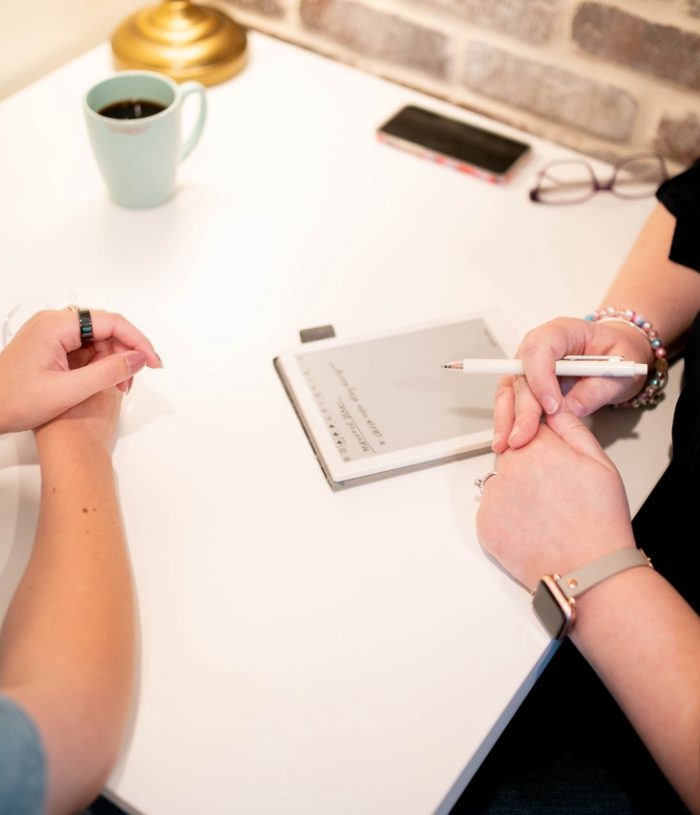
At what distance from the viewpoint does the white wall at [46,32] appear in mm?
1102

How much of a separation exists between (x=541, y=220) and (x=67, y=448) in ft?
2.00

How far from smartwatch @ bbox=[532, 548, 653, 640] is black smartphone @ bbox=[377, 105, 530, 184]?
56 cm

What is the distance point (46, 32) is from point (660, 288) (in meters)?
0.90

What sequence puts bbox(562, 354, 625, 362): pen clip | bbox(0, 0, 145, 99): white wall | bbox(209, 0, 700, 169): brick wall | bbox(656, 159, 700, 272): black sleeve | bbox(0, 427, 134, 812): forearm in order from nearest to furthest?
bbox(0, 427, 134, 812): forearm, bbox(562, 354, 625, 362): pen clip, bbox(656, 159, 700, 272): black sleeve, bbox(209, 0, 700, 169): brick wall, bbox(0, 0, 145, 99): white wall

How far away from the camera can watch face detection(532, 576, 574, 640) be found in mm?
602

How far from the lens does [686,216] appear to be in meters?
0.86

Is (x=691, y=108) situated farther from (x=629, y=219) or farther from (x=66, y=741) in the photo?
(x=66, y=741)

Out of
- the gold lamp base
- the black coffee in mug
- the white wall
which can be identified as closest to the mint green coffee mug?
the black coffee in mug

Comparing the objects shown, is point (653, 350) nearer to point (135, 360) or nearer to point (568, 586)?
point (568, 586)

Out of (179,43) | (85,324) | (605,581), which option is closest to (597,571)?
(605,581)

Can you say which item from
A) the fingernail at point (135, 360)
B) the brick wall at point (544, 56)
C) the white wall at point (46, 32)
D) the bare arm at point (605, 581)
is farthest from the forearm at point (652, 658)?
the white wall at point (46, 32)

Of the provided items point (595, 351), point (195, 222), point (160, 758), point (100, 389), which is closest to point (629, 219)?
point (595, 351)

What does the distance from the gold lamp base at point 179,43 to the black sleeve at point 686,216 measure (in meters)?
0.63

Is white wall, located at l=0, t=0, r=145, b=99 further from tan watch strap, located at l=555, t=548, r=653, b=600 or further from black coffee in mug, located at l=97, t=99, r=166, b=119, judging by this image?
tan watch strap, located at l=555, t=548, r=653, b=600
